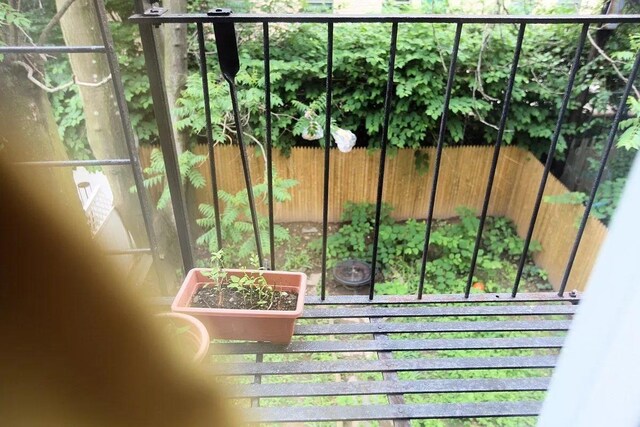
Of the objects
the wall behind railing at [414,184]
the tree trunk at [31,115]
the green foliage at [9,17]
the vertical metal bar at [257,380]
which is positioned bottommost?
the wall behind railing at [414,184]

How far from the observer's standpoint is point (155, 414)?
0.75m

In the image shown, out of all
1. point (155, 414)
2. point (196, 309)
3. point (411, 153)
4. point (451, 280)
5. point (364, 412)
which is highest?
point (155, 414)

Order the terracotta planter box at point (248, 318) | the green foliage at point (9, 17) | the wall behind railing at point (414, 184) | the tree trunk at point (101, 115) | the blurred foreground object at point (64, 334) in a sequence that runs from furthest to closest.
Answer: the wall behind railing at point (414, 184) < the tree trunk at point (101, 115) < the green foliage at point (9, 17) < the terracotta planter box at point (248, 318) < the blurred foreground object at point (64, 334)

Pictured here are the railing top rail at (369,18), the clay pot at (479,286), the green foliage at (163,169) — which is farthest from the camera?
the clay pot at (479,286)

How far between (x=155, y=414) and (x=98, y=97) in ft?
9.57

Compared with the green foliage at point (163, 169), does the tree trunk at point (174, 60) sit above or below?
above

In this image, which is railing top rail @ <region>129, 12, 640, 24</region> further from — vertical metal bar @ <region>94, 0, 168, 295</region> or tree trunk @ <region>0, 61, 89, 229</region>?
tree trunk @ <region>0, 61, 89, 229</region>

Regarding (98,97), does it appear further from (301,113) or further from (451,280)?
(451,280)

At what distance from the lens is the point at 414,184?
504cm

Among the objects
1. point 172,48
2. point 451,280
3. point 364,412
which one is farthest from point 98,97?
point 451,280

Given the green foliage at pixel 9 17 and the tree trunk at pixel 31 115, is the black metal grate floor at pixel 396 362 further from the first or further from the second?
the green foliage at pixel 9 17

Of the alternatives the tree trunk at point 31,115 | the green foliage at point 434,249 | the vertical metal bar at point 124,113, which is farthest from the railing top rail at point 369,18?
the green foliage at point 434,249

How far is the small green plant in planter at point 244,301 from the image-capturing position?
4.04 ft

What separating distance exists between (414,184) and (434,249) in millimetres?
787
